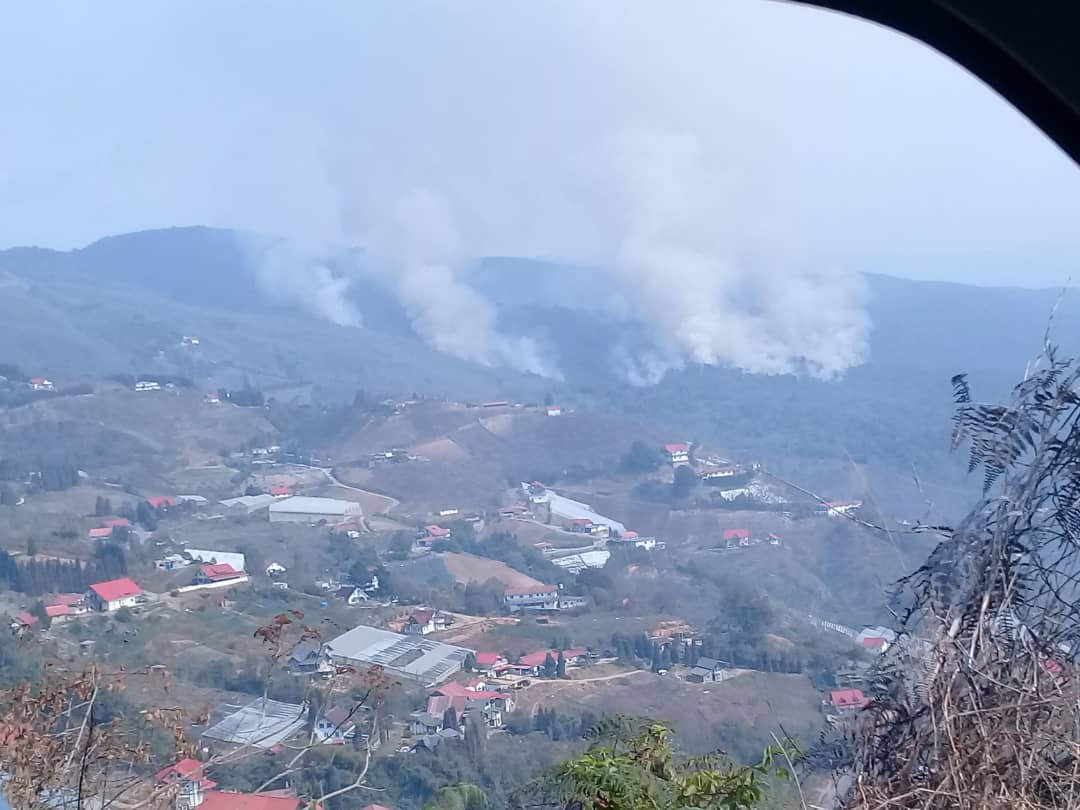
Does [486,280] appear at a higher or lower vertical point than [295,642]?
higher

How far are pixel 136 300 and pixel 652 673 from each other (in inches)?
222

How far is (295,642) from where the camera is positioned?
3453mm

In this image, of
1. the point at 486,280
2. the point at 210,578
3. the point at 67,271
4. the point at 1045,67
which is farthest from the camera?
the point at 67,271

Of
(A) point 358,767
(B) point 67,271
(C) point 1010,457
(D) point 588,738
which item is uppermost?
(B) point 67,271

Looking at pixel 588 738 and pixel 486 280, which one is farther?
pixel 486 280

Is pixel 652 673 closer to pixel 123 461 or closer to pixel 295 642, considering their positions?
pixel 295 642

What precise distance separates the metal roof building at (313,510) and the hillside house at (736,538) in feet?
6.92

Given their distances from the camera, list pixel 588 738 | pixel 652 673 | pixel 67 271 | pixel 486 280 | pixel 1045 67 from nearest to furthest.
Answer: pixel 1045 67
pixel 588 738
pixel 652 673
pixel 486 280
pixel 67 271

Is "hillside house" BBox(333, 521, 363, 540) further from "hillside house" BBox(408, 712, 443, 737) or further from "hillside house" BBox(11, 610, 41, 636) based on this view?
"hillside house" BBox(408, 712, 443, 737)

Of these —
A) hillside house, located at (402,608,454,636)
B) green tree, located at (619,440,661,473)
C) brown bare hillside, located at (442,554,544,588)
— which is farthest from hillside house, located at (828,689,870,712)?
green tree, located at (619,440,661,473)

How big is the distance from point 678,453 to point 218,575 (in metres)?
2.47

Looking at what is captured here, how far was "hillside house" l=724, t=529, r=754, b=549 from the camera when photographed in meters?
4.44

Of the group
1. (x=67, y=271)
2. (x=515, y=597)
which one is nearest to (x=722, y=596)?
(x=515, y=597)

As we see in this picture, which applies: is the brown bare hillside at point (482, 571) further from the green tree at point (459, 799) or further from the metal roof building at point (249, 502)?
the green tree at point (459, 799)
